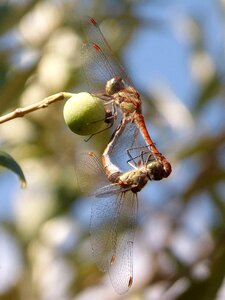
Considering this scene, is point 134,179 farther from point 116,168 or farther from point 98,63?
point 98,63

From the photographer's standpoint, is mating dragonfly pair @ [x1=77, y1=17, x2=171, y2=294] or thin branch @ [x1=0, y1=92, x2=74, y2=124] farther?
mating dragonfly pair @ [x1=77, y1=17, x2=171, y2=294]

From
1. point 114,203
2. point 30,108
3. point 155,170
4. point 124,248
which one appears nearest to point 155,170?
point 155,170

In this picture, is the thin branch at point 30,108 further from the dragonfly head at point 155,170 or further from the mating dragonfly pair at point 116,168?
the dragonfly head at point 155,170

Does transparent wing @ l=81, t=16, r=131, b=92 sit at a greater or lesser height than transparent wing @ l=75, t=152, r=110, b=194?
greater

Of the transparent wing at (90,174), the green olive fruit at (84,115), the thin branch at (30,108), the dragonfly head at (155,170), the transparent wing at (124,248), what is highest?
the thin branch at (30,108)

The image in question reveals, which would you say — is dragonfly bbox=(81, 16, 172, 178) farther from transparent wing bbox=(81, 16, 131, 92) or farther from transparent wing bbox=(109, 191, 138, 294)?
transparent wing bbox=(109, 191, 138, 294)

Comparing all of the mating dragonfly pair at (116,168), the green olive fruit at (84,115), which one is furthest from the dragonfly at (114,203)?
the green olive fruit at (84,115)

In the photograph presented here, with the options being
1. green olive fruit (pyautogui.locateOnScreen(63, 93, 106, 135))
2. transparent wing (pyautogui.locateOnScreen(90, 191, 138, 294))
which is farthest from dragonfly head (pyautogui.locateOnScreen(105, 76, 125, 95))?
transparent wing (pyautogui.locateOnScreen(90, 191, 138, 294))
